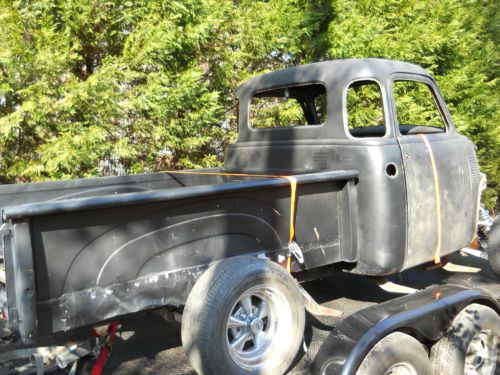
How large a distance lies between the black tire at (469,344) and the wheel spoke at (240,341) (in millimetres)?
1034

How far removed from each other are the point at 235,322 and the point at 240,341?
140 mm

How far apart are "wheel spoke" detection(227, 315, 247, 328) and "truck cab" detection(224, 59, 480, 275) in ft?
2.88

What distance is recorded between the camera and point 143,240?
255cm

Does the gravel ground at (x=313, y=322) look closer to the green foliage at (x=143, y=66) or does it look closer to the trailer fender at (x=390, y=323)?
the trailer fender at (x=390, y=323)

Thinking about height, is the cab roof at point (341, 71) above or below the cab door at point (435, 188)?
above

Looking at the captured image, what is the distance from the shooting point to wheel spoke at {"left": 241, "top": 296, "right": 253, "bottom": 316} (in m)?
2.78

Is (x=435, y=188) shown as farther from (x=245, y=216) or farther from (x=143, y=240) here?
(x=143, y=240)

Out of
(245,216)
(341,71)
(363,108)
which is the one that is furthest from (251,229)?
(363,108)

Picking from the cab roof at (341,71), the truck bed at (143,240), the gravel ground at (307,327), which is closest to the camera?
the truck bed at (143,240)

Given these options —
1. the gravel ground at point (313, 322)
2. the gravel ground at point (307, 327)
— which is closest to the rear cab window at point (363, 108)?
the gravel ground at point (313, 322)

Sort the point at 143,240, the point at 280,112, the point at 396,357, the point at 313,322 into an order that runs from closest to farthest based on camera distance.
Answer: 1. the point at 396,357
2. the point at 143,240
3. the point at 313,322
4. the point at 280,112

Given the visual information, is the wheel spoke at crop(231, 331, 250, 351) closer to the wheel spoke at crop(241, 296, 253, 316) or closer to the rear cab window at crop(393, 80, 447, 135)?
the wheel spoke at crop(241, 296, 253, 316)

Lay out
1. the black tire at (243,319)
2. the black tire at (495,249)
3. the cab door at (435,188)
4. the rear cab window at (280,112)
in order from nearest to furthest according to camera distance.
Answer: the black tire at (243,319) < the cab door at (435,188) < the black tire at (495,249) < the rear cab window at (280,112)

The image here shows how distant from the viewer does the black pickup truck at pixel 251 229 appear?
2.29 meters
